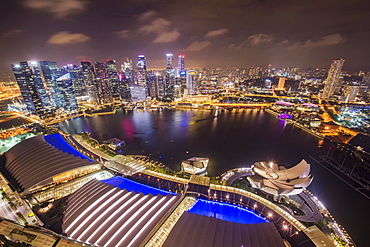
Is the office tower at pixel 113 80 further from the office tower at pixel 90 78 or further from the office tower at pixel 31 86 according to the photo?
the office tower at pixel 31 86

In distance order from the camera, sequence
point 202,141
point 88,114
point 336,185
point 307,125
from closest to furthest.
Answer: point 336,185
point 202,141
point 307,125
point 88,114

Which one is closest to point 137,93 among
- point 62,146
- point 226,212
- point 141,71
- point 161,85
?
point 161,85

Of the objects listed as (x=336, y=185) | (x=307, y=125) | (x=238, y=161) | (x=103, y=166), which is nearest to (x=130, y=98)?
(x=103, y=166)

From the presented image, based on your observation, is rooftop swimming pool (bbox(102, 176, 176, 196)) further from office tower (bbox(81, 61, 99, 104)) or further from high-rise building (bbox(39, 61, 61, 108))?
office tower (bbox(81, 61, 99, 104))

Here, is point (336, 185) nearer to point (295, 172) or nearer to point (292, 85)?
point (295, 172)

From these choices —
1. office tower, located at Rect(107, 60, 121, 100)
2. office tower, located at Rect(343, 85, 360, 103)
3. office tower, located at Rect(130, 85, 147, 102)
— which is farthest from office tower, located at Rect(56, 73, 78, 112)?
office tower, located at Rect(343, 85, 360, 103)

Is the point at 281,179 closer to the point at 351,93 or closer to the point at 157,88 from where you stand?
the point at 157,88

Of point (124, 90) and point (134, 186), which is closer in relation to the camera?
point (134, 186)
